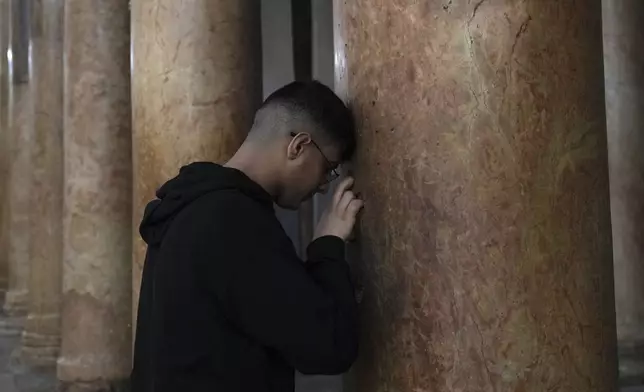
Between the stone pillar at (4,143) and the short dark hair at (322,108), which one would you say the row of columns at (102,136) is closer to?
the short dark hair at (322,108)

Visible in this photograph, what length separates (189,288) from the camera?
1.61 meters

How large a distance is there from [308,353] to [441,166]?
17.6 inches

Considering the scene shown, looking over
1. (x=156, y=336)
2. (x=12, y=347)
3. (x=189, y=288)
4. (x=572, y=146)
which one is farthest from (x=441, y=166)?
(x=12, y=347)

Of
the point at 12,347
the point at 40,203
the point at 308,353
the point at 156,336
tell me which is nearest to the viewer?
the point at 308,353

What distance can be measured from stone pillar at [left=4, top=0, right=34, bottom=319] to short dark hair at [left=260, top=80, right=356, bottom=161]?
643cm

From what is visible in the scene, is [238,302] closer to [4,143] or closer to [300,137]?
[300,137]

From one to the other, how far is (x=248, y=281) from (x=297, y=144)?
0.35 metres

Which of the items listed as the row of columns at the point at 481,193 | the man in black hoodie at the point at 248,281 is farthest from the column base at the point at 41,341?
the row of columns at the point at 481,193

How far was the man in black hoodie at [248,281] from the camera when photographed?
1571 mm

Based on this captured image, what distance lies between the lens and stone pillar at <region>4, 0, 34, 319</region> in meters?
7.95

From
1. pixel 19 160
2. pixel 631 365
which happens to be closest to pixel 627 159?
pixel 631 365

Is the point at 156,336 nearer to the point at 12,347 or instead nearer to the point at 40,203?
the point at 40,203

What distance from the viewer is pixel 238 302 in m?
1.58

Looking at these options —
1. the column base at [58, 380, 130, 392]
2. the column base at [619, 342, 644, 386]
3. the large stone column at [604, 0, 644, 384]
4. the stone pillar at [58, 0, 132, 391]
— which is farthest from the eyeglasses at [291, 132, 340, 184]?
the large stone column at [604, 0, 644, 384]
